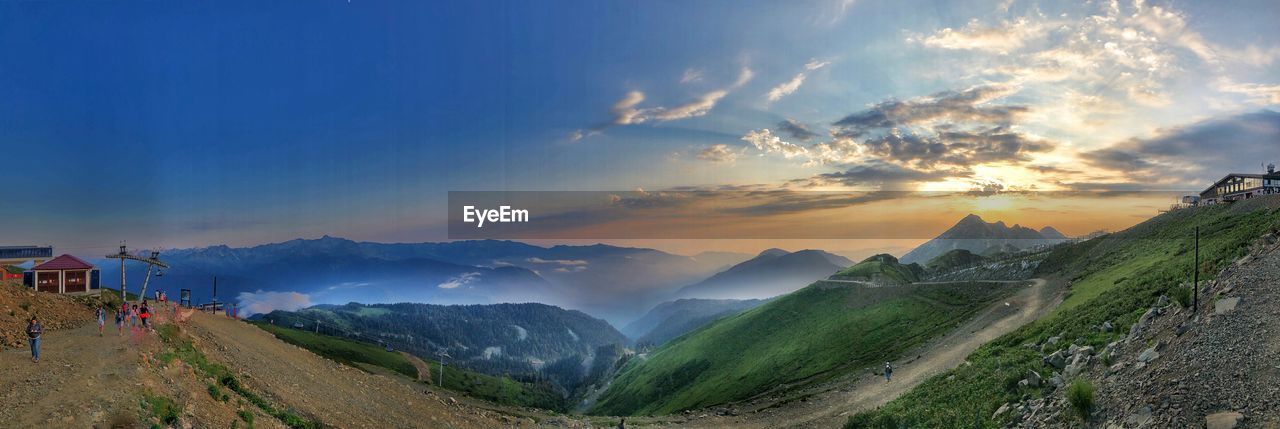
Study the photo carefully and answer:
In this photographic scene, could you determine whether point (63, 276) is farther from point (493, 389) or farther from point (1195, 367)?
point (493, 389)

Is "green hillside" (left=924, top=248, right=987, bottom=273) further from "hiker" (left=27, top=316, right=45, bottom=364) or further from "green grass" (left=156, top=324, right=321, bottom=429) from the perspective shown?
"hiker" (left=27, top=316, right=45, bottom=364)

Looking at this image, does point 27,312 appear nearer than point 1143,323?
No

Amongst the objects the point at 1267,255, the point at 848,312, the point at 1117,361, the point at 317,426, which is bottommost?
the point at 848,312

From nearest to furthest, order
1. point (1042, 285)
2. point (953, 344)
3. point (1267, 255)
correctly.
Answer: point (1267, 255)
point (953, 344)
point (1042, 285)

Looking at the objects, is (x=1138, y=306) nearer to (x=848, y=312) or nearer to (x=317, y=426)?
(x=317, y=426)

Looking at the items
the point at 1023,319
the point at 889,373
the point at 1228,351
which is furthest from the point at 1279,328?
the point at 1023,319

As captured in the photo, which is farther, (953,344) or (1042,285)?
(1042,285)

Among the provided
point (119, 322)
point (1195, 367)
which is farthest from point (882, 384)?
point (119, 322)
